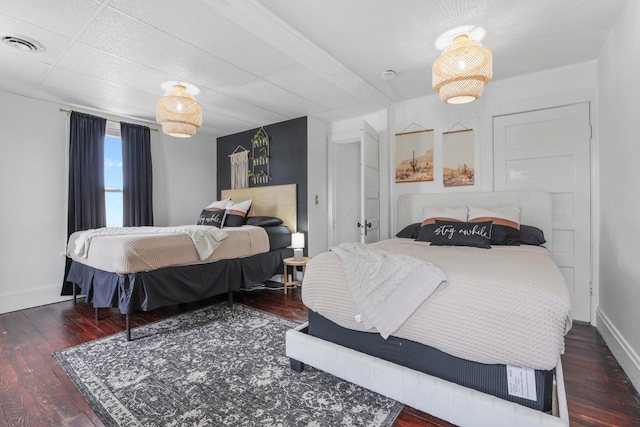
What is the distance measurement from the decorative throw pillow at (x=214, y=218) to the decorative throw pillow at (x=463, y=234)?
2.70m

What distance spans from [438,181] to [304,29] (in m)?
2.27

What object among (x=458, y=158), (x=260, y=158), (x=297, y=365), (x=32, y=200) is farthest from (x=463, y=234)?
(x=32, y=200)

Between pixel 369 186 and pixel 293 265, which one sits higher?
pixel 369 186

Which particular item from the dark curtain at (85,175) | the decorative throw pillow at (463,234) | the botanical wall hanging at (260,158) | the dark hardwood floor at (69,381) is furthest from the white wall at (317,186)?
the dark curtain at (85,175)

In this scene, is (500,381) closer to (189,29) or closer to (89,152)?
(189,29)

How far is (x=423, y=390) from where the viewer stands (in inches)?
56.2

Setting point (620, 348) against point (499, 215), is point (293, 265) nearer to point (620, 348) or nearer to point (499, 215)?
point (499, 215)

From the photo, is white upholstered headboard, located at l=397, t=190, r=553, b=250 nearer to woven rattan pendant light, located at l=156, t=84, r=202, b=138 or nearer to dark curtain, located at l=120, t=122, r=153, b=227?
woven rattan pendant light, located at l=156, t=84, r=202, b=138

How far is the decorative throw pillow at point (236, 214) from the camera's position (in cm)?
408

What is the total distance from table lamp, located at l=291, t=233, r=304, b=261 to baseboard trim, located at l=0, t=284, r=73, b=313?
278 cm

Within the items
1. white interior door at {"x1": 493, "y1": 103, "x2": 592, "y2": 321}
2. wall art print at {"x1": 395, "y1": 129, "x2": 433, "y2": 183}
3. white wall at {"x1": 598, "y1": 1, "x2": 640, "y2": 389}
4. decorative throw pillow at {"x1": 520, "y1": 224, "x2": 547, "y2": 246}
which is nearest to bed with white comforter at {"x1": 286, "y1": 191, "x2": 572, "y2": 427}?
white wall at {"x1": 598, "y1": 1, "x2": 640, "y2": 389}

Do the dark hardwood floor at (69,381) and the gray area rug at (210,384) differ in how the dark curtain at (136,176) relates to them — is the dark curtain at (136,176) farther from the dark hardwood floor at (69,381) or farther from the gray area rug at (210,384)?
the gray area rug at (210,384)

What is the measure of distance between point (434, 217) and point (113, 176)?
13.8 feet

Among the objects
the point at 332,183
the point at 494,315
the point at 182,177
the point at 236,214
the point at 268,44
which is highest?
the point at 268,44
